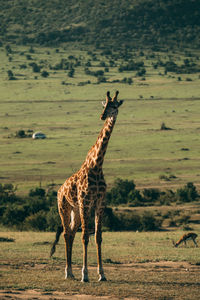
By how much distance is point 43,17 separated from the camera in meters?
170

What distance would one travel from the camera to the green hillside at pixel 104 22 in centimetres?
16025

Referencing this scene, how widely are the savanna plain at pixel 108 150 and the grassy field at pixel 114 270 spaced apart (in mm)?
29

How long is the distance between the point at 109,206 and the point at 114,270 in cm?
2494

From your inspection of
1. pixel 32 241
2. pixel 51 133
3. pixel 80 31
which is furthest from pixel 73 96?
pixel 32 241

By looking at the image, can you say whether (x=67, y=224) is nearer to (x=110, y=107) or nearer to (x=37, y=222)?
(x=110, y=107)

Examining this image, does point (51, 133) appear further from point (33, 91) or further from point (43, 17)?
point (43, 17)

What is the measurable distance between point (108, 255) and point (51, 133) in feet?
195

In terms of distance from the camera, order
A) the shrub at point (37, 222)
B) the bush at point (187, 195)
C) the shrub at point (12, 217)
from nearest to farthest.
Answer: the shrub at point (37, 222) < the shrub at point (12, 217) < the bush at point (187, 195)

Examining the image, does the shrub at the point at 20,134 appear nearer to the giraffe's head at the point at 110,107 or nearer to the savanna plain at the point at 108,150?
the savanna plain at the point at 108,150

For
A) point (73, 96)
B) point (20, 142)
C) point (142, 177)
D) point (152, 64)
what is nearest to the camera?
point (142, 177)

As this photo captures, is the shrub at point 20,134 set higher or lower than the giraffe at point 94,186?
higher

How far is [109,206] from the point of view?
44.0m

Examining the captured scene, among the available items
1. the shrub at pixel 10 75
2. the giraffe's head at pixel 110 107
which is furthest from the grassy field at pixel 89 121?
the giraffe's head at pixel 110 107

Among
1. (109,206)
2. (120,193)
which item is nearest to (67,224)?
(109,206)
